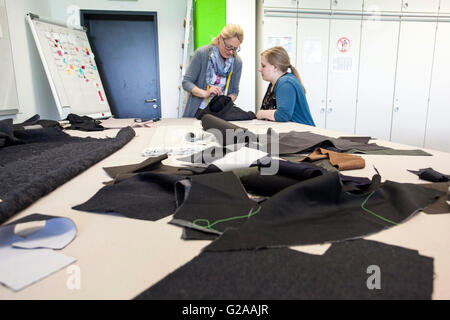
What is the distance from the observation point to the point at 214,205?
1.94ft

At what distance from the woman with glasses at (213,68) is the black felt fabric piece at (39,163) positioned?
120 centimetres

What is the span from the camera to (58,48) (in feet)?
11.2

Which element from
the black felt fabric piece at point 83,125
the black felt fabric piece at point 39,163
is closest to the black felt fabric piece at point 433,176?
the black felt fabric piece at point 39,163

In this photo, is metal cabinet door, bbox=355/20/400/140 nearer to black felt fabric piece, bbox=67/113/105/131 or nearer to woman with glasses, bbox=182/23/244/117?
woman with glasses, bbox=182/23/244/117

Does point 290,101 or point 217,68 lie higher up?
point 217,68

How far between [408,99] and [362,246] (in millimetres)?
4478

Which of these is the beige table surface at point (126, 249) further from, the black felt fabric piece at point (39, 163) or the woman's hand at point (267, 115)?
the woman's hand at point (267, 115)

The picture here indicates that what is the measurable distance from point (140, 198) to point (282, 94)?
1.77m

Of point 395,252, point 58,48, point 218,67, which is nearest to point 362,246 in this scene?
point 395,252

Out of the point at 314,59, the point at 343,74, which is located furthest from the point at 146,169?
the point at 343,74

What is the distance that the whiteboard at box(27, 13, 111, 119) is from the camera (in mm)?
3186

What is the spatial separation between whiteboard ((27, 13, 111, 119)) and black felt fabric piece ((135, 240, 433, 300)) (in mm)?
3297

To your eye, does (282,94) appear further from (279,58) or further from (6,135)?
(6,135)

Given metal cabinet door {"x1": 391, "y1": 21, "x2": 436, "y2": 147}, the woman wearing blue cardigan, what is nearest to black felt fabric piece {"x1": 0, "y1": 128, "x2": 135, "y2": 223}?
the woman wearing blue cardigan
